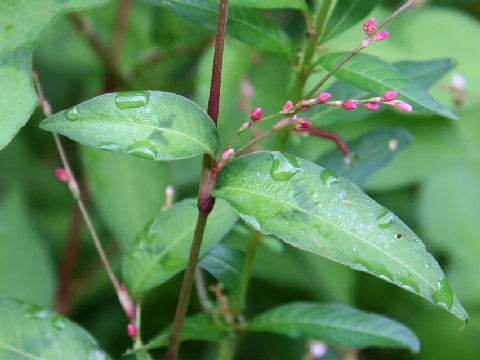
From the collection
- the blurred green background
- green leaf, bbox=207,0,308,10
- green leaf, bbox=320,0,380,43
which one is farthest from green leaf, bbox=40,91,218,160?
the blurred green background

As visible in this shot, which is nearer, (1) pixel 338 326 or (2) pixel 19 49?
(2) pixel 19 49

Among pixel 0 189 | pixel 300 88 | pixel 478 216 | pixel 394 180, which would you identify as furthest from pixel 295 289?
pixel 0 189

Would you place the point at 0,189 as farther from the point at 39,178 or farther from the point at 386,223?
the point at 386,223

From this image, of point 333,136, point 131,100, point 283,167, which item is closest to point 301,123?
point 283,167

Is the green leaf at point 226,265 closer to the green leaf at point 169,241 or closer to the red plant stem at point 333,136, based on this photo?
the green leaf at point 169,241

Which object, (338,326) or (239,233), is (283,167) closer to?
(338,326)

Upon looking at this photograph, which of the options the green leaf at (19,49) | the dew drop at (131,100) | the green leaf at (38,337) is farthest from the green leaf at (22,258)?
the dew drop at (131,100)

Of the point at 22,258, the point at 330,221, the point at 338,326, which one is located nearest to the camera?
the point at 330,221
